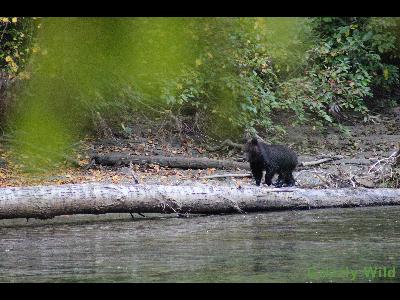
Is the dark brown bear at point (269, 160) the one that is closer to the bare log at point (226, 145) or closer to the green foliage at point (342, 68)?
the bare log at point (226, 145)

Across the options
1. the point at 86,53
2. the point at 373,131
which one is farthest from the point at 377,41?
the point at 86,53

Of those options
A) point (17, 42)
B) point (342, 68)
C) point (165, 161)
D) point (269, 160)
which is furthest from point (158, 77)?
point (342, 68)

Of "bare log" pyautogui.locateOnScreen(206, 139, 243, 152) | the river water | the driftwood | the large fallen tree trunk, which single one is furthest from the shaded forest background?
the river water

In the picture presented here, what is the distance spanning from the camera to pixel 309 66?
778 inches

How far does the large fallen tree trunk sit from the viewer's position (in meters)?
10.7

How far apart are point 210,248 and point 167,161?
660 cm

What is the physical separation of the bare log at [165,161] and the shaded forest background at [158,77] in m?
1.19

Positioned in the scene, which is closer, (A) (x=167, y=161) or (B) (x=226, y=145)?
(A) (x=167, y=161)

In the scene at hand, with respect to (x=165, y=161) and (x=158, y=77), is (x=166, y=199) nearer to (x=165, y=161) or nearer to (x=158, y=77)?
(x=165, y=161)

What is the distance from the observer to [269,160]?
13.8 m

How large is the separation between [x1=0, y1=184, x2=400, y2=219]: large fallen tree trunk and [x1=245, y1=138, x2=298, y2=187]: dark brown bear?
5.38ft

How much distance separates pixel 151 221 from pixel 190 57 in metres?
5.80

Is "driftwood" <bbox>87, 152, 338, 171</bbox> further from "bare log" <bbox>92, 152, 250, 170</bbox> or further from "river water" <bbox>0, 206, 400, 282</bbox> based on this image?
"river water" <bbox>0, 206, 400, 282</bbox>

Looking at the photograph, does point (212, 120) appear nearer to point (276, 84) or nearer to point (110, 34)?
point (276, 84)
